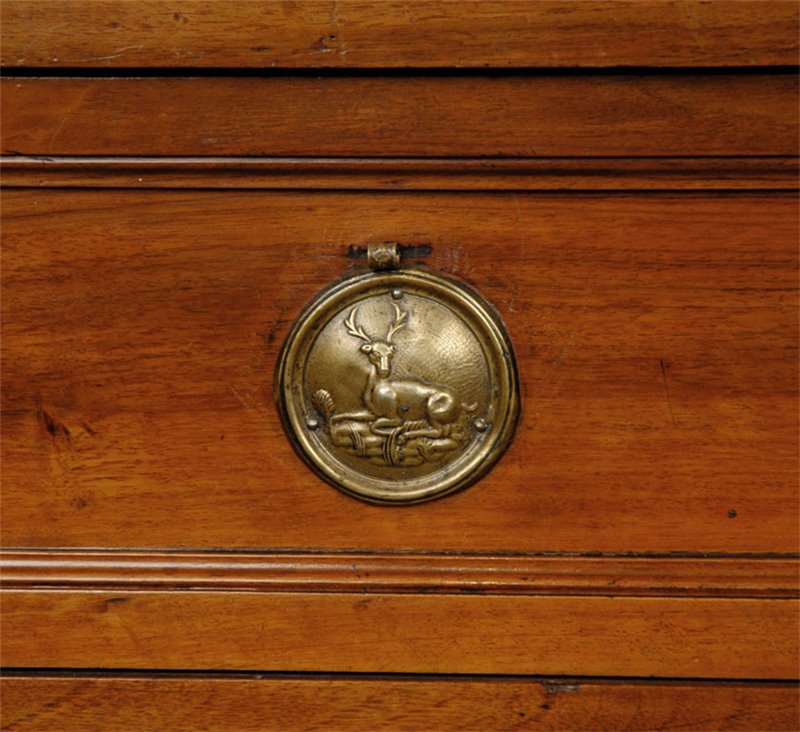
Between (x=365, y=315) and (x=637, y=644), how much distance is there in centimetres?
25

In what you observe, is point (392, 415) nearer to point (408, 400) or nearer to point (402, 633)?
point (408, 400)

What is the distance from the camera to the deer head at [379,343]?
19.6 inches

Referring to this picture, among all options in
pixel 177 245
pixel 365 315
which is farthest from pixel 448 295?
pixel 177 245

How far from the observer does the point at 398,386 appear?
50cm

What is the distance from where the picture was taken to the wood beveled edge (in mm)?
523

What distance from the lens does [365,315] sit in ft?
1.67

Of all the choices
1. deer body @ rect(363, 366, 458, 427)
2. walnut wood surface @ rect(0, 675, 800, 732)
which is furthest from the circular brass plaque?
walnut wood surface @ rect(0, 675, 800, 732)

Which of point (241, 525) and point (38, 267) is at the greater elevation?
point (38, 267)

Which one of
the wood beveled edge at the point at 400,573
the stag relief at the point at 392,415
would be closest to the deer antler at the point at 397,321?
the stag relief at the point at 392,415

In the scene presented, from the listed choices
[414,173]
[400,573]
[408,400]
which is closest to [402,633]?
[400,573]

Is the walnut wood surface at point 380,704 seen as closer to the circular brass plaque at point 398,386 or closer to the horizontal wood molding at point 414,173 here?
the circular brass plaque at point 398,386

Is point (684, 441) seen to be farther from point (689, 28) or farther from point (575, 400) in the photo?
point (689, 28)

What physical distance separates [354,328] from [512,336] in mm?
90

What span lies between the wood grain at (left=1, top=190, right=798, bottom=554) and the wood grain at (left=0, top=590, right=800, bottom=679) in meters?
0.03
